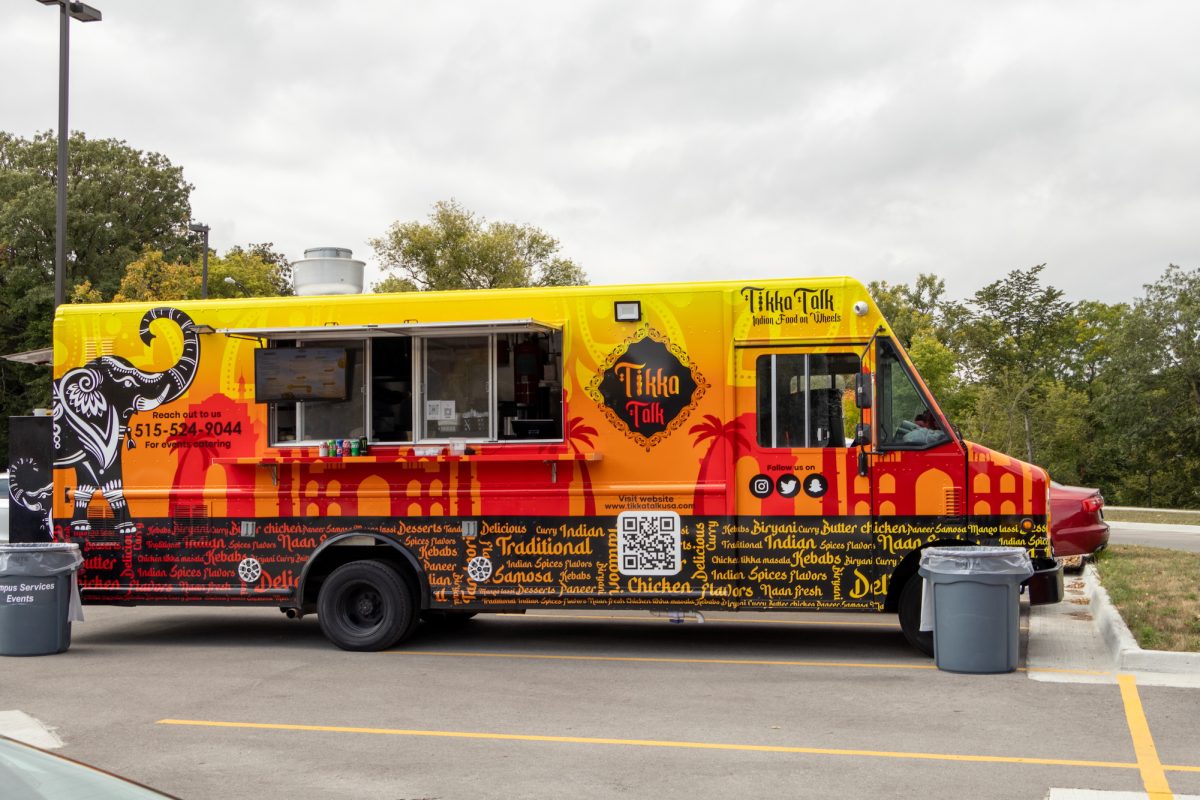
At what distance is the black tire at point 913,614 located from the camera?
9680 mm

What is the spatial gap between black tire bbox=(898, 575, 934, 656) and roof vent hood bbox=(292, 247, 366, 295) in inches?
224

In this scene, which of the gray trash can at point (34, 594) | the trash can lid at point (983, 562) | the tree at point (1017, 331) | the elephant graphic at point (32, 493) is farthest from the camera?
the tree at point (1017, 331)

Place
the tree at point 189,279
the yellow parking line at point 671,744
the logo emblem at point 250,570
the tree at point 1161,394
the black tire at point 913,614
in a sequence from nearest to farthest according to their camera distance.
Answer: the yellow parking line at point 671,744, the black tire at point 913,614, the logo emblem at point 250,570, the tree at point 189,279, the tree at point 1161,394

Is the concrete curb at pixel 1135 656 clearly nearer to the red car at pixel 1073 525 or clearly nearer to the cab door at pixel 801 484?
the cab door at pixel 801 484

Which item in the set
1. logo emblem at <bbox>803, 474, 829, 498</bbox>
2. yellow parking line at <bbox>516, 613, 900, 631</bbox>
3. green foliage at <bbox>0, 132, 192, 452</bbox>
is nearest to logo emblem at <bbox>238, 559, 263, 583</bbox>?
yellow parking line at <bbox>516, 613, 900, 631</bbox>

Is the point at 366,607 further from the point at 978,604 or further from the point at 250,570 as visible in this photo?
the point at 978,604

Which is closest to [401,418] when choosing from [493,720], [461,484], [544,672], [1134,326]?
[461,484]

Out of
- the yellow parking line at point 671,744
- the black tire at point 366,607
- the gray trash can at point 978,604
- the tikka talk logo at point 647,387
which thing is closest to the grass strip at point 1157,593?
the gray trash can at point 978,604

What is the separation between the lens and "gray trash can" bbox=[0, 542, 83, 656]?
10180 mm

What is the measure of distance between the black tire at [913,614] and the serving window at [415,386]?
10.5ft

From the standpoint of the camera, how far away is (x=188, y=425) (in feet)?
35.1

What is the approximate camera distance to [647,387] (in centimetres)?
1004

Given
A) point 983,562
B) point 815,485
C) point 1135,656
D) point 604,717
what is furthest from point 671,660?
point 1135,656

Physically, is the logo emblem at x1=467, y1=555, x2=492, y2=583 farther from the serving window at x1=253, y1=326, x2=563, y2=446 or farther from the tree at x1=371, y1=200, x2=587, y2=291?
the tree at x1=371, y1=200, x2=587, y2=291
